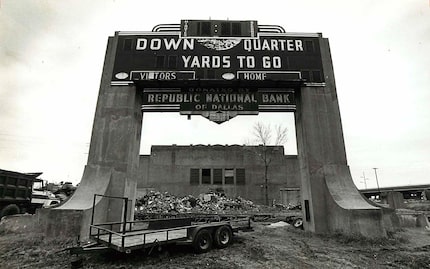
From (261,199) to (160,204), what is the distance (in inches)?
587

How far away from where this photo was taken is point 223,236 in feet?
30.1

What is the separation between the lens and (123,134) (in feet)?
41.7

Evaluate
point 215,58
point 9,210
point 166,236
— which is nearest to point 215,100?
point 215,58

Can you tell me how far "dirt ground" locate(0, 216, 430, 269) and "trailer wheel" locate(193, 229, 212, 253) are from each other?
21 centimetres

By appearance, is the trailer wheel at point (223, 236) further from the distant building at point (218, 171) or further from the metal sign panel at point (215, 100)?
the distant building at point (218, 171)

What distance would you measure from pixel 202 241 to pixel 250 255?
1634 mm

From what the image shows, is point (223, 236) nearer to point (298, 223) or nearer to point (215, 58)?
point (298, 223)

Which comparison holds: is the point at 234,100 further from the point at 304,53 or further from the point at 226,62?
the point at 304,53

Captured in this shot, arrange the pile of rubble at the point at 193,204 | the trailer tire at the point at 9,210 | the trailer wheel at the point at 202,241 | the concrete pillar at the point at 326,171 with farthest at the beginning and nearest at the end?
the pile of rubble at the point at 193,204 → the trailer tire at the point at 9,210 → the concrete pillar at the point at 326,171 → the trailer wheel at the point at 202,241

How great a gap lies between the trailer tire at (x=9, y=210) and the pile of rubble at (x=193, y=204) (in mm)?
13401

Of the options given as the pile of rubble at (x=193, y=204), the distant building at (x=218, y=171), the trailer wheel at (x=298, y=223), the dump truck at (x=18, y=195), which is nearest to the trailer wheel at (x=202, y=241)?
the trailer wheel at (x=298, y=223)

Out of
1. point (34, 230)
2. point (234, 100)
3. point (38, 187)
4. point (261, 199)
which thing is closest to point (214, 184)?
point (261, 199)

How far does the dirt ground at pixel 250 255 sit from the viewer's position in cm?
707

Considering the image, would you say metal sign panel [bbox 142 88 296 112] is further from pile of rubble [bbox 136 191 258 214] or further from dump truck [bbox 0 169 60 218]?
pile of rubble [bbox 136 191 258 214]
